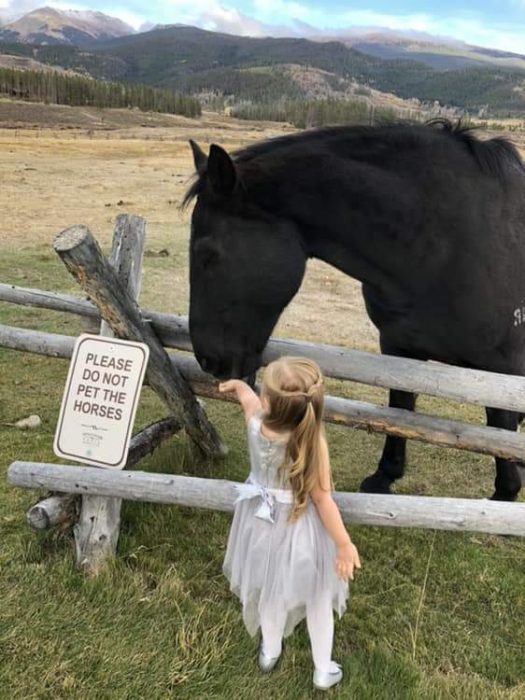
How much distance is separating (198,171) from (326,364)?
1.28 metres

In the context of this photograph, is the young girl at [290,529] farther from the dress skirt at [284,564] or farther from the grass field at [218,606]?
the grass field at [218,606]

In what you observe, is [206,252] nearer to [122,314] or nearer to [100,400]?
[122,314]

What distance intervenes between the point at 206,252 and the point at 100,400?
0.94 meters

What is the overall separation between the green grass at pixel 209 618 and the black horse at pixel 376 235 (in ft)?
3.85

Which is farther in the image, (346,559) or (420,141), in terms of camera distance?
(420,141)

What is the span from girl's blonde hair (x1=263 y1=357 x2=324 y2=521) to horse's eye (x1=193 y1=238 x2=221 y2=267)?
0.78 meters

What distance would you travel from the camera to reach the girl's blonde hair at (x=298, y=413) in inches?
95.8

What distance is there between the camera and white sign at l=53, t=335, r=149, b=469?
3.13m

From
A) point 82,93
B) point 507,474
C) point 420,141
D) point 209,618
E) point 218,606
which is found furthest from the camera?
point 82,93

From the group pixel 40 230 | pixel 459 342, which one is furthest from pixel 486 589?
pixel 40 230

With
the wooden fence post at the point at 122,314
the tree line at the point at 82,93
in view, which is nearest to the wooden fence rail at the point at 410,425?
A: the wooden fence post at the point at 122,314

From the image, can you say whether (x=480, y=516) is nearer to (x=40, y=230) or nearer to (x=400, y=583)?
(x=400, y=583)

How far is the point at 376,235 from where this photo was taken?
319cm

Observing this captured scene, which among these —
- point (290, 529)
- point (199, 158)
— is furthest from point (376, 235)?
point (290, 529)
